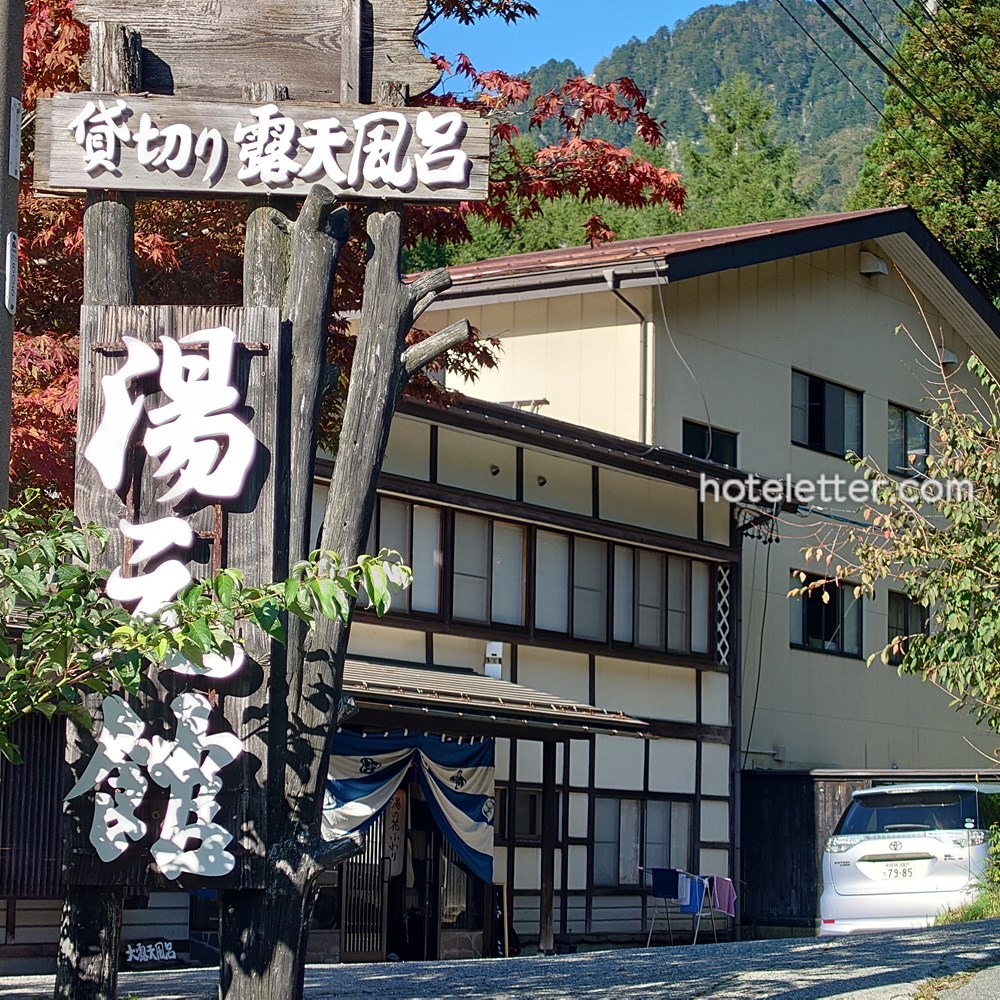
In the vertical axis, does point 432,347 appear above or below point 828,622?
above

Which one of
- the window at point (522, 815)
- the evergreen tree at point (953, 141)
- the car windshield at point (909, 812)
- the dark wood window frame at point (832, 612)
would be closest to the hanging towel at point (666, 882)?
the window at point (522, 815)

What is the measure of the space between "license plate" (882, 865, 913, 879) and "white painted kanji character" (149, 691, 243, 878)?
34.3ft

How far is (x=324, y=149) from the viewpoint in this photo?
787 cm

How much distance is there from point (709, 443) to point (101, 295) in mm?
16199

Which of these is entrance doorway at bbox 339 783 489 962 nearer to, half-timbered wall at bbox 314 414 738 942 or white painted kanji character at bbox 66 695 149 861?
half-timbered wall at bbox 314 414 738 942

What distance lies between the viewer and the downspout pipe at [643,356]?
72.1 feet

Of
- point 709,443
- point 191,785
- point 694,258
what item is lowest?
point 191,785

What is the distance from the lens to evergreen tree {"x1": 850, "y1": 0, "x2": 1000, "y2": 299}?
36.8m

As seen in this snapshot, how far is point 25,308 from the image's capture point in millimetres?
10461

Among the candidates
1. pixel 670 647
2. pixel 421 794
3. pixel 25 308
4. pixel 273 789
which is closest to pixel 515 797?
pixel 421 794

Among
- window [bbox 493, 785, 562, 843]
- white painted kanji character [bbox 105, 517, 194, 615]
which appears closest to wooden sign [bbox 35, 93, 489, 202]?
white painted kanji character [bbox 105, 517, 194, 615]

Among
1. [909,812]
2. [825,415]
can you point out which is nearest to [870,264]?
[825,415]

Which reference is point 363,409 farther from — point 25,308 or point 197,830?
point 25,308

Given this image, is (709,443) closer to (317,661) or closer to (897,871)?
(897,871)
